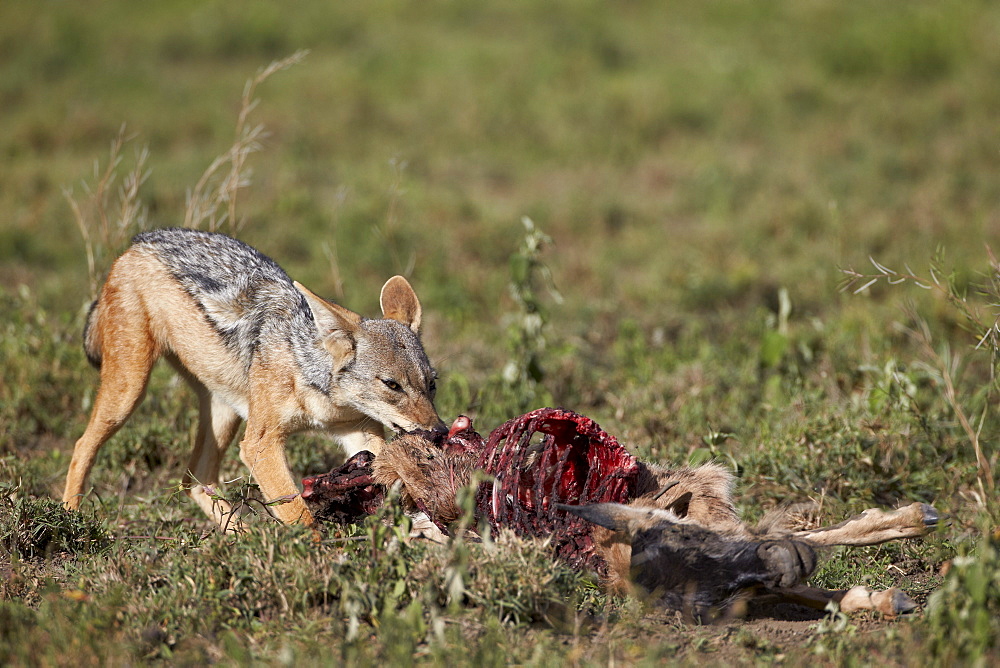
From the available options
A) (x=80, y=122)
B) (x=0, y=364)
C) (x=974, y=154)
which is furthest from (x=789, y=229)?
(x=80, y=122)

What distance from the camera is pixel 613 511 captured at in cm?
348

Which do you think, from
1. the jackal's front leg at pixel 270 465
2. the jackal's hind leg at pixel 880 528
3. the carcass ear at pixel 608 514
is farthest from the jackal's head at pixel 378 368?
the jackal's hind leg at pixel 880 528

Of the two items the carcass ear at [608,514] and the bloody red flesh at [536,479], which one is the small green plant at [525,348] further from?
the carcass ear at [608,514]

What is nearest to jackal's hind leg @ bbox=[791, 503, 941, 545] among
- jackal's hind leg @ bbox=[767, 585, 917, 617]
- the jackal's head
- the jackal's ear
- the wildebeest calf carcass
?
the wildebeest calf carcass

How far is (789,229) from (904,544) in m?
5.79

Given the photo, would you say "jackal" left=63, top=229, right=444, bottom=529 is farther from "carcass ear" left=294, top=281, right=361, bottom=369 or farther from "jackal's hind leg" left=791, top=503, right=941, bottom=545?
"jackal's hind leg" left=791, top=503, right=941, bottom=545

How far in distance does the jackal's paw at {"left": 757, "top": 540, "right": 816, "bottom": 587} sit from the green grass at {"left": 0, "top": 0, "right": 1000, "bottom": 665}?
0.23 meters

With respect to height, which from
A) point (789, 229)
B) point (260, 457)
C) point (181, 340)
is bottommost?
point (789, 229)

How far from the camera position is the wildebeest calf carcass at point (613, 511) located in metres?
3.45

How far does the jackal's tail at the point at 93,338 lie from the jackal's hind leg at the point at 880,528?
3.91 meters

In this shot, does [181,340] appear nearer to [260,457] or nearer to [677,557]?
[260,457]

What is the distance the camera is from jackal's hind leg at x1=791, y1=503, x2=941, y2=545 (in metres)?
3.43

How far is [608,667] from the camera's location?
10.2ft

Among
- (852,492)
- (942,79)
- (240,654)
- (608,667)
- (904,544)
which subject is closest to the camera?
(240,654)
